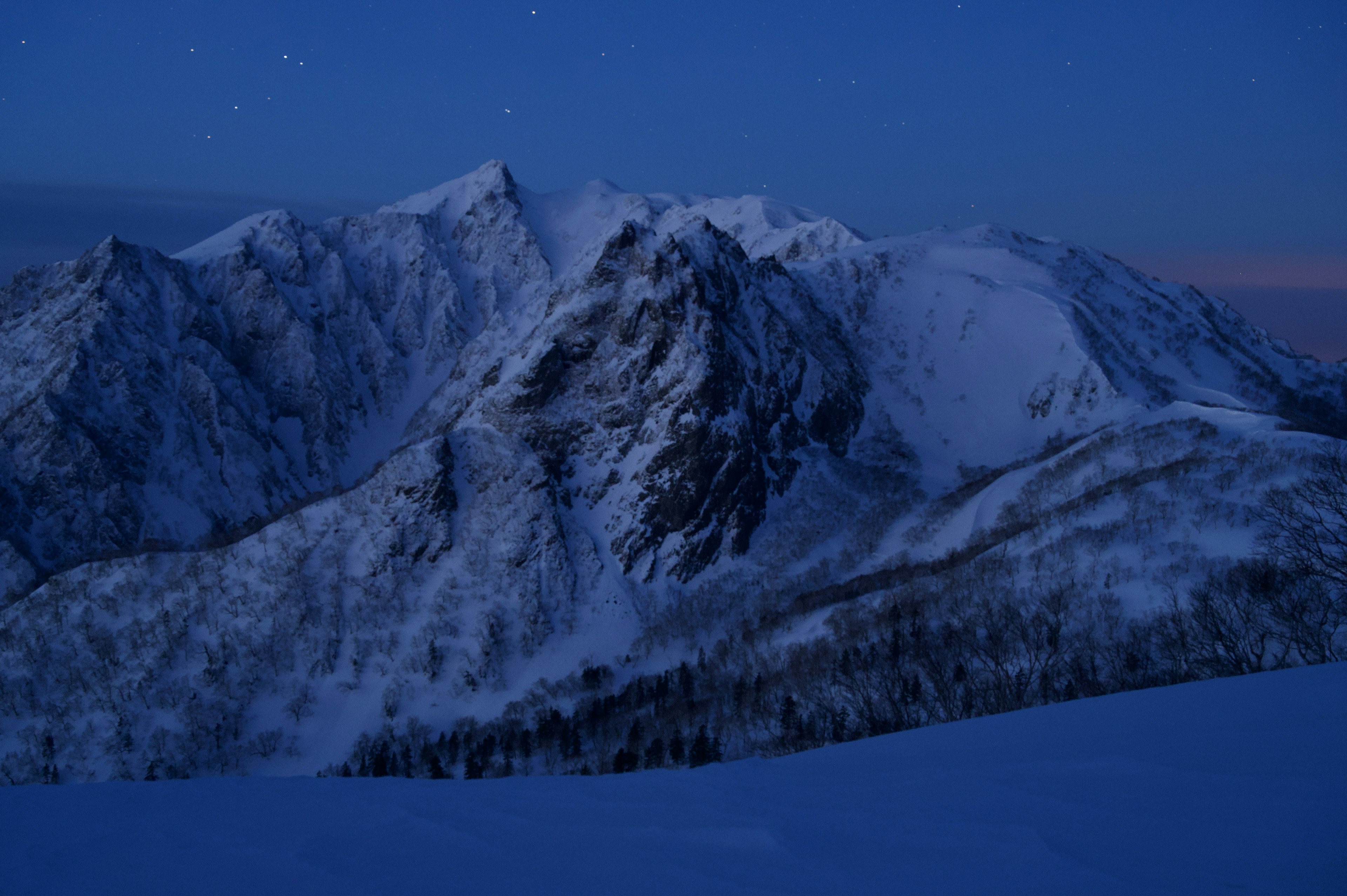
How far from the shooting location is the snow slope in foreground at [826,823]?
19.7 ft

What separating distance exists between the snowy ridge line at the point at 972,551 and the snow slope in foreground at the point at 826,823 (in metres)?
66.7

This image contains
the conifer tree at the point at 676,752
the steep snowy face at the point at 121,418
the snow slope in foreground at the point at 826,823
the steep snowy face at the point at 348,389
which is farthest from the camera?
the steep snowy face at the point at 121,418

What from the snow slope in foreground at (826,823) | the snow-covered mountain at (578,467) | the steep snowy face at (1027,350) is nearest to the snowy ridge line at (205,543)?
the snow-covered mountain at (578,467)

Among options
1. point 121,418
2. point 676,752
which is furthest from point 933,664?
point 121,418

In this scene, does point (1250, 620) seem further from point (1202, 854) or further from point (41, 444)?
point (41, 444)

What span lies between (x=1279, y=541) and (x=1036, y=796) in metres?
40.5

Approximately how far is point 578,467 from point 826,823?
99947 millimetres

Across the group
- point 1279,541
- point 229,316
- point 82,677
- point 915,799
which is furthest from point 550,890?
point 229,316

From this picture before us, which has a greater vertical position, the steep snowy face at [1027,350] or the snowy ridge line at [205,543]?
the steep snowy face at [1027,350]

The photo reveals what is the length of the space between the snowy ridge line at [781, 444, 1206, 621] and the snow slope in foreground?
66705mm

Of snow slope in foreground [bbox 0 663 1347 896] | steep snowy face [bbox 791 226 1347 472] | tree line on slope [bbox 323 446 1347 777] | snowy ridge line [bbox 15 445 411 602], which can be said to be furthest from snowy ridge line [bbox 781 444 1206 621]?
snow slope in foreground [bbox 0 663 1347 896]

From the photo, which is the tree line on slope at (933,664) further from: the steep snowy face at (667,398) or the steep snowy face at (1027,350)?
the steep snowy face at (1027,350)

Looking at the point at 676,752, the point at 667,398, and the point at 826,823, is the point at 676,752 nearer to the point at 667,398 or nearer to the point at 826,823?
the point at 826,823

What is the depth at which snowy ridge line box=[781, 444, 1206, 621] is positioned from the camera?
232 feet
